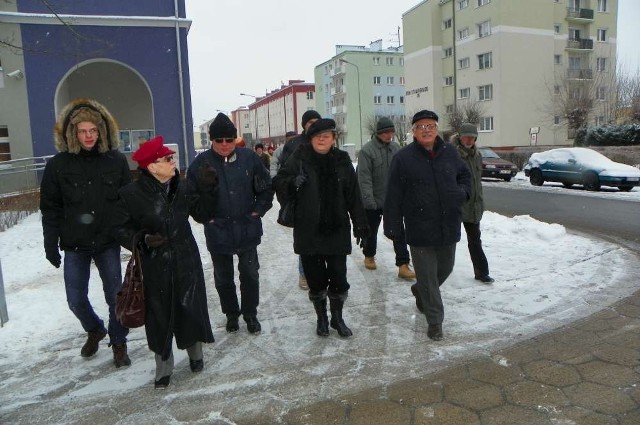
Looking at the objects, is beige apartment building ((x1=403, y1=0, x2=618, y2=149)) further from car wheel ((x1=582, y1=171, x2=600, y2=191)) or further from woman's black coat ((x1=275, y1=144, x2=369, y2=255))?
woman's black coat ((x1=275, y1=144, x2=369, y2=255))

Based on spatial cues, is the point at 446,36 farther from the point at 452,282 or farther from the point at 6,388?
the point at 6,388

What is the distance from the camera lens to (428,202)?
13.5 ft

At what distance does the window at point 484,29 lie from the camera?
1626 inches

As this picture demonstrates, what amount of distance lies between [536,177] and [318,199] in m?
18.3

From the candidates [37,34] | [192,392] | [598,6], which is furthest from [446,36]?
[192,392]

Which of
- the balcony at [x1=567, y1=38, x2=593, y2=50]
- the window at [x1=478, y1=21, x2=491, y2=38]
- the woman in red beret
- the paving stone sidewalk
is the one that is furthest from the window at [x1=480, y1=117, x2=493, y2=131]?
the woman in red beret

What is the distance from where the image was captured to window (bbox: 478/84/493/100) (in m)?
41.5

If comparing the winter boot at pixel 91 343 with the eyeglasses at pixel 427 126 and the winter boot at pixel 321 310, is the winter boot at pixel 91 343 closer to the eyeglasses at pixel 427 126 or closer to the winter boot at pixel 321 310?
the winter boot at pixel 321 310

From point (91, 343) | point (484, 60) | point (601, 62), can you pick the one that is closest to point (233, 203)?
point (91, 343)

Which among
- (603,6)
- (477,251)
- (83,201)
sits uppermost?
(603,6)

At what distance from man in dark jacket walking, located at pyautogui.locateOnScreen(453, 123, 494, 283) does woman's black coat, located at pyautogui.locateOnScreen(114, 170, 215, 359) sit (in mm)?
3251

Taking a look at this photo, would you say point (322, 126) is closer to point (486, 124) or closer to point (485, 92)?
point (486, 124)

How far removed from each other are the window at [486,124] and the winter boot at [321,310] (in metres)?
40.6

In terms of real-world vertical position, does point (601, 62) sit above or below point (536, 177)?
above
